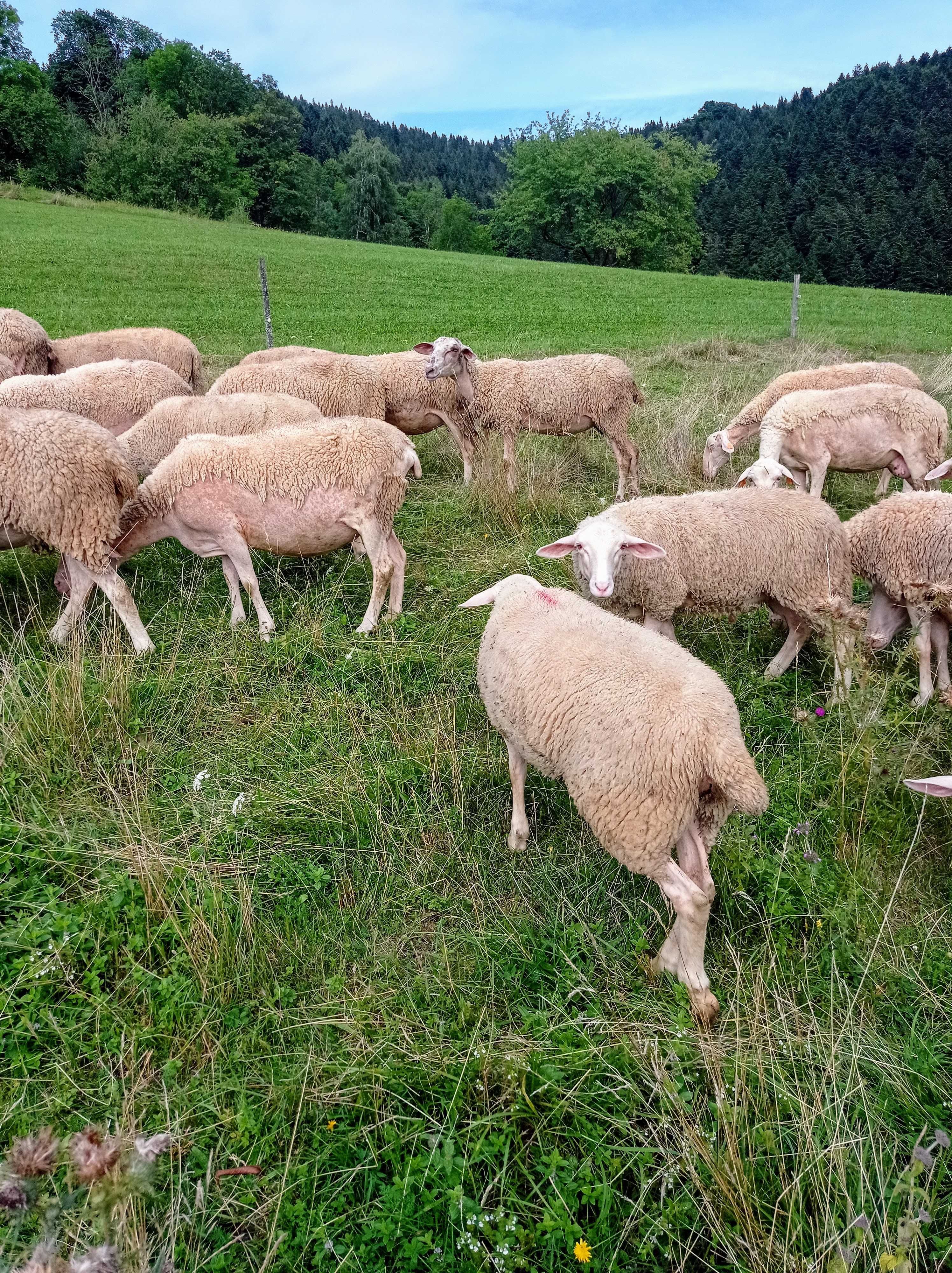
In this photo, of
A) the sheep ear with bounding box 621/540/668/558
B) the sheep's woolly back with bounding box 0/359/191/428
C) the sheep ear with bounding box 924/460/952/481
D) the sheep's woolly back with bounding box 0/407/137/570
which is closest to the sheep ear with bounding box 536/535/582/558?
the sheep ear with bounding box 621/540/668/558

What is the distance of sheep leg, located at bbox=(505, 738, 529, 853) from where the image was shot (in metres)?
3.38

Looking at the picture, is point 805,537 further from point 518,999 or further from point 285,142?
point 285,142

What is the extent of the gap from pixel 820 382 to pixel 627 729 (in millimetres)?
7507

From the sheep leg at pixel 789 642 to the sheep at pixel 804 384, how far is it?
12.8ft

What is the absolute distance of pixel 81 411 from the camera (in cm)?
704

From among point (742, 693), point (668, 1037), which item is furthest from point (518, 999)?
point (742, 693)

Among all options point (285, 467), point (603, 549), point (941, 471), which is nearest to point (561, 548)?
point (603, 549)

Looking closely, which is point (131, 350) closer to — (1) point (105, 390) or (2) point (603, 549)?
(1) point (105, 390)

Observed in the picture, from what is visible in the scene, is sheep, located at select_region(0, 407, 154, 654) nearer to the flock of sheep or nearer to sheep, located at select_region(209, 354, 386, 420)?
the flock of sheep

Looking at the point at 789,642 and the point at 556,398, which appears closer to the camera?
the point at 789,642

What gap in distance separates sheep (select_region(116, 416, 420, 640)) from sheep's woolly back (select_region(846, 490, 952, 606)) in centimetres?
307

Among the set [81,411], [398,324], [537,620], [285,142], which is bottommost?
[537,620]

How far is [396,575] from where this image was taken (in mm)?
5387

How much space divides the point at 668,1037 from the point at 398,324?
19.9 m
